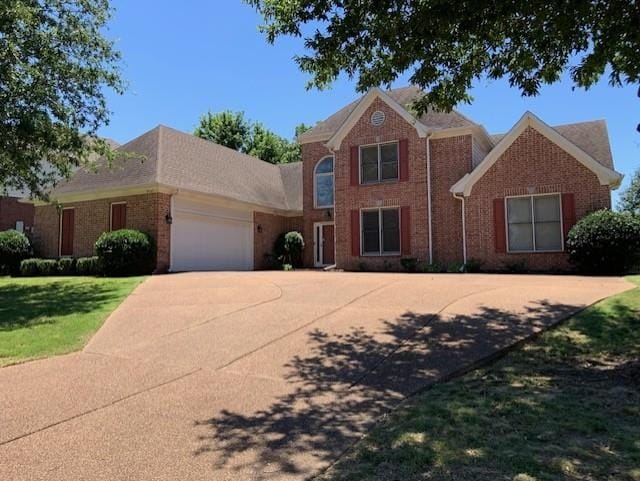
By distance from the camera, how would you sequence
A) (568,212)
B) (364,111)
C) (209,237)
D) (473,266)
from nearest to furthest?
(568,212) < (473,266) < (364,111) < (209,237)

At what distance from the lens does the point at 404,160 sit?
1936cm

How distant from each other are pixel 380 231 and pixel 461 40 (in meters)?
12.3

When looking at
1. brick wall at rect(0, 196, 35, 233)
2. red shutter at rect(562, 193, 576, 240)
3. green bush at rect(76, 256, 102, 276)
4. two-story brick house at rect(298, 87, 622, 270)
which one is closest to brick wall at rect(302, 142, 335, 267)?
two-story brick house at rect(298, 87, 622, 270)

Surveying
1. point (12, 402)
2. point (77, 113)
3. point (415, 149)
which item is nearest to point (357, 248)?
point (415, 149)

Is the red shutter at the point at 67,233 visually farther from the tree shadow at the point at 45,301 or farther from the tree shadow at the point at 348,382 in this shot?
the tree shadow at the point at 348,382

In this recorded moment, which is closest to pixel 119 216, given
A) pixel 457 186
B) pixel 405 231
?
pixel 405 231

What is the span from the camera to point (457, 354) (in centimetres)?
646

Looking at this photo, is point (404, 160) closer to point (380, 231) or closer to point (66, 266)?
point (380, 231)

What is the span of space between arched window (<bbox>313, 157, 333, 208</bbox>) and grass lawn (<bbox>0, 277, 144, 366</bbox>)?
10.3 meters

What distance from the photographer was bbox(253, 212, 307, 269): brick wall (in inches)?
922

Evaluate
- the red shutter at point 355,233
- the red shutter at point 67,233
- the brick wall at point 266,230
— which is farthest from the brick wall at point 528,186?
the red shutter at point 67,233

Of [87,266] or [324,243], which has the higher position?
[324,243]

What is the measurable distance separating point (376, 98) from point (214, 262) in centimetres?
963

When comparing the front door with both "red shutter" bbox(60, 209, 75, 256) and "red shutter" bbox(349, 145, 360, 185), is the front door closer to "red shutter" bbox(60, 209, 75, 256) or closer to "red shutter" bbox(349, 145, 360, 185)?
"red shutter" bbox(349, 145, 360, 185)
